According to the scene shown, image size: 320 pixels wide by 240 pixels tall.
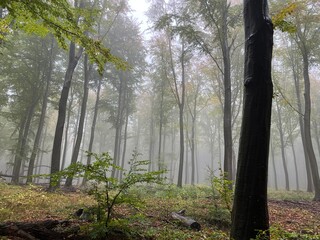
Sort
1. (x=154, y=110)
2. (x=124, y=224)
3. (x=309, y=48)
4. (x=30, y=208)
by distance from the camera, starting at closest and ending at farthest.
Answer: (x=124, y=224) → (x=30, y=208) → (x=309, y=48) → (x=154, y=110)

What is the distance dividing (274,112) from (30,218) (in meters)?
26.0

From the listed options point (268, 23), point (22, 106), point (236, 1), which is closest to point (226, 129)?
point (268, 23)

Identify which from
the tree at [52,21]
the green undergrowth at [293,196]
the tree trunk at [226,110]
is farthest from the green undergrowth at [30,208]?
the green undergrowth at [293,196]

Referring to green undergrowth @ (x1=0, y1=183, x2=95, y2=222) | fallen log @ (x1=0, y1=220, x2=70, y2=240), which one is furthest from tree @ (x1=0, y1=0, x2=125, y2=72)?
green undergrowth @ (x1=0, y1=183, x2=95, y2=222)

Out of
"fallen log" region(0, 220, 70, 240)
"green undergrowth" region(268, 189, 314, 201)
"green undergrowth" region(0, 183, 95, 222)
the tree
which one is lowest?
"green undergrowth" region(268, 189, 314, 201)

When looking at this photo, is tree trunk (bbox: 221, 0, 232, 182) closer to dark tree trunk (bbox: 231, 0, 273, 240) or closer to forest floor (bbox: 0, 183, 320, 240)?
forest floor (bbox: 0, 183, 320, 240)

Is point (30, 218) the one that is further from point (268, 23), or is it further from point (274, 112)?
point (274, 112)

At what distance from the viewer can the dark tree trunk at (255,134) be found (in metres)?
3.09

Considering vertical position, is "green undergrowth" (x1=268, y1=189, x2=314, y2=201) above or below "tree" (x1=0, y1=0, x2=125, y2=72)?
below

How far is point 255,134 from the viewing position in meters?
3.23

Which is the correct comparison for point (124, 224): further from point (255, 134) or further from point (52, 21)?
point (52, 21)

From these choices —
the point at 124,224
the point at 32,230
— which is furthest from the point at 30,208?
the point at 124,224

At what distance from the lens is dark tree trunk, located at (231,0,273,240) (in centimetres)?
309

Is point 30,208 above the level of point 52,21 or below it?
below
